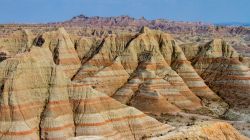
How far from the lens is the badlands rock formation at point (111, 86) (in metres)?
53.6

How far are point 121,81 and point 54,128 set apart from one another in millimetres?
46083

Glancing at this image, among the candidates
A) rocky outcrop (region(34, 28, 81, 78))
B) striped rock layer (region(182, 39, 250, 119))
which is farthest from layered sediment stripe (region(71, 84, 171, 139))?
rocky outcrop (region(34, 28, 81, 78))

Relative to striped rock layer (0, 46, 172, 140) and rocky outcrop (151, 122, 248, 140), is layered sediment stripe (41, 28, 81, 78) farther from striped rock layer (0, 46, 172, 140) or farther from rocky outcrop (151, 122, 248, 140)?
rocky outcrop (151, 122, 248, 140)

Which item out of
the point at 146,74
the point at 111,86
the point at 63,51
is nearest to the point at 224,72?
the point at 146,74

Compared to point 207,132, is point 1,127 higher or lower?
lower

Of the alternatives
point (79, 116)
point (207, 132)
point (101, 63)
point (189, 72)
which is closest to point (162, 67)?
point (189, 72)

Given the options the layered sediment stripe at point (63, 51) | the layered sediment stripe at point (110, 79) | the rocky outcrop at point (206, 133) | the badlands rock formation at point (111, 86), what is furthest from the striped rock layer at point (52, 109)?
the layered sediment stripe at point (63, 51)

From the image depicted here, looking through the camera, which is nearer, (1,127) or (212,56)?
(1,127)

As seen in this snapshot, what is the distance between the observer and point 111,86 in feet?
319

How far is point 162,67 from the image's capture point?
10131 cm

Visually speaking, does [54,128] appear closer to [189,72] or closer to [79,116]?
[79,116]

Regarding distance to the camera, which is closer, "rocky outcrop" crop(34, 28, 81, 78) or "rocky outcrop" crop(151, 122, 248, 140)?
"rocky outcrop" crop(151, 122, 248, 140)

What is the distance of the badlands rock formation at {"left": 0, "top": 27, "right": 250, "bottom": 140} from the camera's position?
53562 mm

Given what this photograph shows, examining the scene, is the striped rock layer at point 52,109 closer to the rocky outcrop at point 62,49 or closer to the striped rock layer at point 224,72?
the striped rock layer at point 224,72
